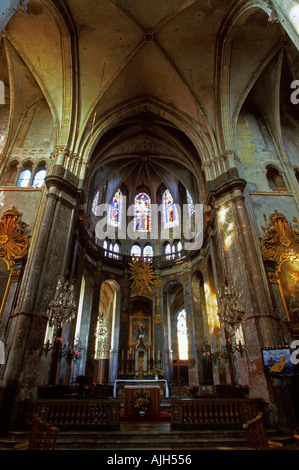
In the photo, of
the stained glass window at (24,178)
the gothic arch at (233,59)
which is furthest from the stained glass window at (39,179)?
the gothic arch at (233,59)

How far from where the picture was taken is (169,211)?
78.3 ft

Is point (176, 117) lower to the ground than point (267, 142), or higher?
higher

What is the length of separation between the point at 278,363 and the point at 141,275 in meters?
13.7

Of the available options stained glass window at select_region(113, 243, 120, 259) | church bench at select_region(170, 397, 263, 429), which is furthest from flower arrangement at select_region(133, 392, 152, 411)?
stained glass window at select_region(113, 243, 120, 259)

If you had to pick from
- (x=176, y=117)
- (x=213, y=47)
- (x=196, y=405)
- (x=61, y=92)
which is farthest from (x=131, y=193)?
(x=196, y=405)

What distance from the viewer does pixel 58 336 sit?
10.3 m

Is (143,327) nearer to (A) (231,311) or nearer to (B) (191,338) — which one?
(B) (191,338)

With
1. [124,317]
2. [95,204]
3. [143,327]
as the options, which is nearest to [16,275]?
[124,317]

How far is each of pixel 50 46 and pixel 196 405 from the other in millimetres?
16124

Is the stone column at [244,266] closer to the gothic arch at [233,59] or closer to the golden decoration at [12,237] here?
the gothic arch at [233,59]

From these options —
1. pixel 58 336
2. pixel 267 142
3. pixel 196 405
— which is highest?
pixel 267 142

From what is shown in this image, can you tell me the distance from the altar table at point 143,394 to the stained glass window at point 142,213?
1512 cm

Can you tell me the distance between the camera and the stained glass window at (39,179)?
1295 cm

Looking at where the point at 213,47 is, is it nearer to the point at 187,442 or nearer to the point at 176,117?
the point at 176,117
